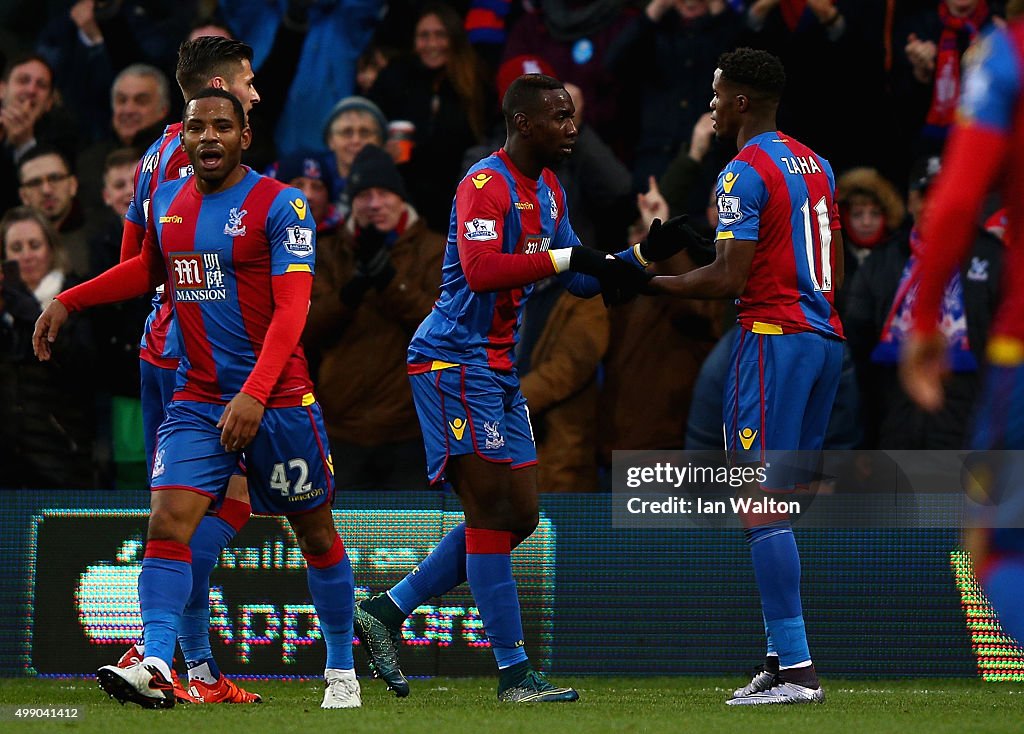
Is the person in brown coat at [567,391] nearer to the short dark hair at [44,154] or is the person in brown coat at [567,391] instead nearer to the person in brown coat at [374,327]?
the person in brown coat at [374,327]

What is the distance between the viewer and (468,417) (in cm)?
641

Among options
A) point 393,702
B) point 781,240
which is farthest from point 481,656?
point 781,240

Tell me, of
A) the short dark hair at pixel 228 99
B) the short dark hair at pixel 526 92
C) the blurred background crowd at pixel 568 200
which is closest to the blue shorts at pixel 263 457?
the short dark hair at pixel 228 99

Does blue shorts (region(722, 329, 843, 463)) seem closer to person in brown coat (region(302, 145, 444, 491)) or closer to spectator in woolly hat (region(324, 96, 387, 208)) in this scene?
person in brown coat (region(302, 145, 444, 491))

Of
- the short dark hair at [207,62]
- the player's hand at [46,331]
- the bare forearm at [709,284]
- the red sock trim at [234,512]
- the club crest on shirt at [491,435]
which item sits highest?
the short dark hair at [207,62]

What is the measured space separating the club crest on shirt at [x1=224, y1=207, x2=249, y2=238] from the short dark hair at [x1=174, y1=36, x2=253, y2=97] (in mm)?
1017

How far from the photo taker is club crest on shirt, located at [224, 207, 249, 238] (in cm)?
610

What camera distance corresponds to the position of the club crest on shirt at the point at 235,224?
6098mm

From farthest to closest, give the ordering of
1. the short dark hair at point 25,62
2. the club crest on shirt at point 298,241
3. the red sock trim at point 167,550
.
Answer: the short dark hair at point 25,62, the club crest on shirt at point 298,241, the red sock trim at point 167,550

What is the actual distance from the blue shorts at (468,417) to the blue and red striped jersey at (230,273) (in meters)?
0.56

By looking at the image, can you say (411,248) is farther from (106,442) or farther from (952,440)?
(952,440)

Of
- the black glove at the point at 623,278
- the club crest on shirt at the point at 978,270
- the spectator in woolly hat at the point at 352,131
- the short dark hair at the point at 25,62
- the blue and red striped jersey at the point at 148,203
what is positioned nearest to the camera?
the black glove at the point at 623,278

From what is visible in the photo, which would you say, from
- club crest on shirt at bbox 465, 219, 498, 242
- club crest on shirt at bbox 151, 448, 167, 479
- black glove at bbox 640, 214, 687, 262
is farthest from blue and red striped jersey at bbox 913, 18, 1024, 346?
club crest on shirt at bbox 151, 448, 167, 479

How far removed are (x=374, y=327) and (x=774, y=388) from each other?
3.65 m
